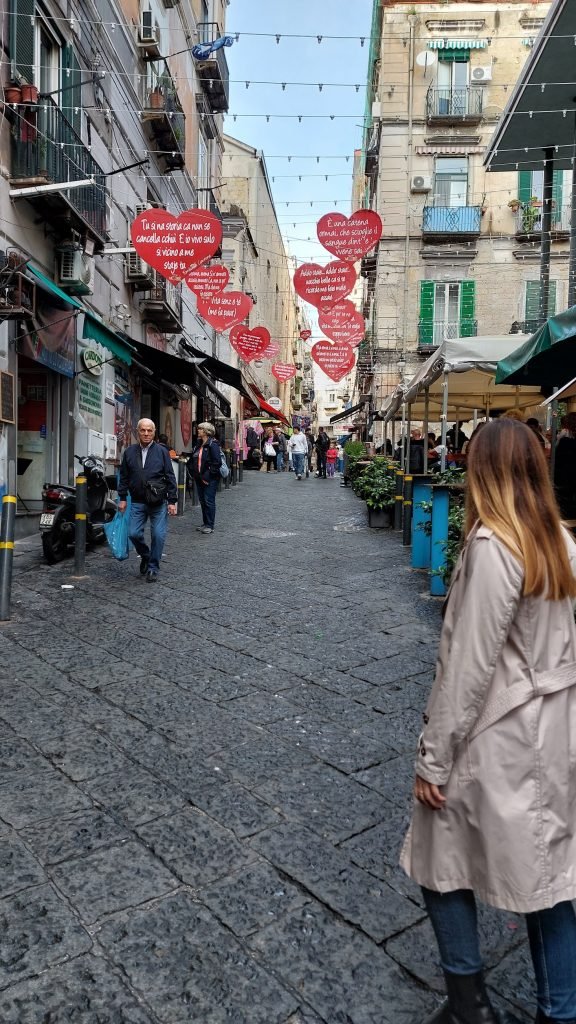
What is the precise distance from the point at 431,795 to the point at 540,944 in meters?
0.42

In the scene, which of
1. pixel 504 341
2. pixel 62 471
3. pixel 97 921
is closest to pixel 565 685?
pixel 97 921

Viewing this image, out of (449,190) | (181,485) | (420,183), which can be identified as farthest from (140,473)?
(449,190)

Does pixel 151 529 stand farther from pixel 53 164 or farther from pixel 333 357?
pixel 333 357

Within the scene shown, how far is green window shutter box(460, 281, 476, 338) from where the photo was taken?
25938 mm

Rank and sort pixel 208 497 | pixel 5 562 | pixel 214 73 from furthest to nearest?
pixel 214 73
pixel 208 497
pixel 5 562

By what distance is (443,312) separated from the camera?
26.2 m

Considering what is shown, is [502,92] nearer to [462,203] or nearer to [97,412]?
[462,203]

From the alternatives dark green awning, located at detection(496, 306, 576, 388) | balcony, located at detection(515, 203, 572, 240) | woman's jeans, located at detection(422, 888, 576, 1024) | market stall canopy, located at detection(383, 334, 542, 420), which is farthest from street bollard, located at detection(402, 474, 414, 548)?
balcony, located at detection(515, 203, 572, 240)

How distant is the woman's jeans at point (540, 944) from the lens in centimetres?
176

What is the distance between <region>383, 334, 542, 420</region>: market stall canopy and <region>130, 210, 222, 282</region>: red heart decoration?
3.39 metres

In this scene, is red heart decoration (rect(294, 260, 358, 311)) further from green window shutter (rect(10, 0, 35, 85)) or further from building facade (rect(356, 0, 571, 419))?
building facade (rect(356, 0, 571, 419))

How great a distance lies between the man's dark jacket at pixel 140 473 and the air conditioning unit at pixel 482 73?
76.4 feet

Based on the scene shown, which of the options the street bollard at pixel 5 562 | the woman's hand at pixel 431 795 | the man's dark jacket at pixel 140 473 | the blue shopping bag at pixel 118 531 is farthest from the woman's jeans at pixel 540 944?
the blue shopping bag at pixel 118 531

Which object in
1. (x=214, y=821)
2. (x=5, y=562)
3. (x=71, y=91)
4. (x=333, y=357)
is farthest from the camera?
(x=333, y=357)
